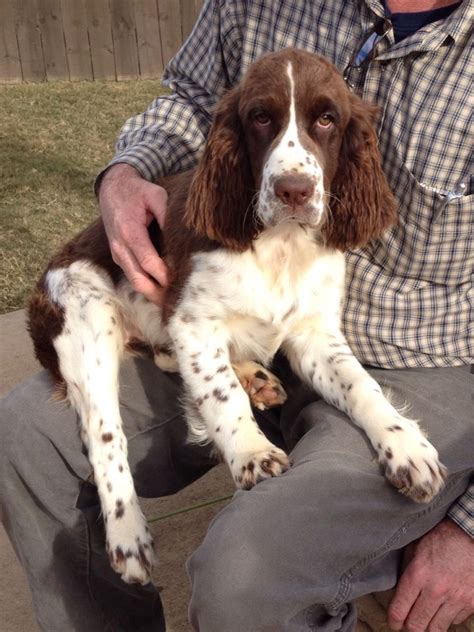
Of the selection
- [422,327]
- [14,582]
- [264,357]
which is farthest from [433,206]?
[14,582]

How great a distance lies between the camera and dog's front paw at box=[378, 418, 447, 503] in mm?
2076

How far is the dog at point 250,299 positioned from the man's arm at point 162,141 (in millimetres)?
72

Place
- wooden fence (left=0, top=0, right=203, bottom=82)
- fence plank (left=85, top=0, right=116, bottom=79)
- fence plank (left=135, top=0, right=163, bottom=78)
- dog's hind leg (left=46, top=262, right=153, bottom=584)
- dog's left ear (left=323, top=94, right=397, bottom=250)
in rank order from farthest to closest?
fence plank (left=135, top=0, right=163, bottom=78), fence plank (left=85, top=0, right=116, bottom=79), wooden fence (left=0, top=0, right=203, bottom=82), dog's hind leg (left=46, top=262, right=153, bottom=584), dog's left ear (left=323, top=94, right=397, bottom=250)

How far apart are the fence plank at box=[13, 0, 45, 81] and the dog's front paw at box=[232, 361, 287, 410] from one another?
323 inches

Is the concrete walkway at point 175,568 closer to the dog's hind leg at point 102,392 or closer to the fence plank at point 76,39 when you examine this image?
the dog's hind leg at point 102,392

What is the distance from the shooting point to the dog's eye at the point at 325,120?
2.25 m

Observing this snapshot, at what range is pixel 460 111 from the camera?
2287 millimetres

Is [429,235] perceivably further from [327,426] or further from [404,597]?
[404,597]

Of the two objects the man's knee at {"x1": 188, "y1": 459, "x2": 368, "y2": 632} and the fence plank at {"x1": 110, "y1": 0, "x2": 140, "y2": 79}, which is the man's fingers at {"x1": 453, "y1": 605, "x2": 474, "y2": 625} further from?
the fence plank at {"x1": 110, "y1": 0, "x2": 140, "y2": 79}

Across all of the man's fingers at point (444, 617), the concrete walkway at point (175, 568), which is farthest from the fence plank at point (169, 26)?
the man's fingers at point (444, 617)

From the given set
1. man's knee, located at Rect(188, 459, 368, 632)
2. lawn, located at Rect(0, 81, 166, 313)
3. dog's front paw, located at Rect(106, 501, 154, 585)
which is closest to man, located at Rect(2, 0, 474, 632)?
man's knee, located at Rect(188, 459, 368, 632)

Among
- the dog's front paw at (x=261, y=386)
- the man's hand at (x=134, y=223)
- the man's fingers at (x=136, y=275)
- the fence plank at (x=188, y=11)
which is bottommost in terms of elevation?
the fence plank at (x=188, y=11)

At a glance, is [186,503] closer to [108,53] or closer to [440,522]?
[440,522]

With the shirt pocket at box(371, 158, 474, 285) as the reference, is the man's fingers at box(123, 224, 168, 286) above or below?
below
